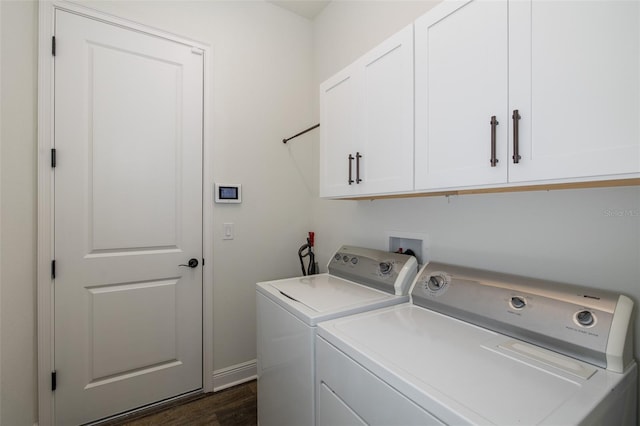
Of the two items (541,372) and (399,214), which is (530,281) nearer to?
(541,372)

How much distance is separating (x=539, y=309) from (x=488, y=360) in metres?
0.27

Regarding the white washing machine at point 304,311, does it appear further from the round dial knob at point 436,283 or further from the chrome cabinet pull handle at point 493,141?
the chrome cabinet pull handle at point 493,141

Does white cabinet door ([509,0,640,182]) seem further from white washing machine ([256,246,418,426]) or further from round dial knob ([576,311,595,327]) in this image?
white washing machine ([256,246,418,426])

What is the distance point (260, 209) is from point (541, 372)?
197 centimetres

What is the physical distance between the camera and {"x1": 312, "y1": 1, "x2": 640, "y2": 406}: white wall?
0.97m

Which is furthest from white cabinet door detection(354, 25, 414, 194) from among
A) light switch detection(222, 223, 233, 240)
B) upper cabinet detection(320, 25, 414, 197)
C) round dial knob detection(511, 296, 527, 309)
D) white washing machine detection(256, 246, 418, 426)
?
light switch detection(222, 223, 233, 240)

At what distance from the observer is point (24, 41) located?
5.20 feet

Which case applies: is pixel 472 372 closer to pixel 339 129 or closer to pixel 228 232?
pixel 339 129

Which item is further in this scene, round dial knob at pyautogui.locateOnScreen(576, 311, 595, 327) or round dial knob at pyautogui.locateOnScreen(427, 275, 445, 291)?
round dial knob at pyautogui.locateOnScreen(427, 275, 445, 291)

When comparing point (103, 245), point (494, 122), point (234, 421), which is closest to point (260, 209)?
point (103, 245)

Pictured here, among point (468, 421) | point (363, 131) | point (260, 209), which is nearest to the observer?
point (468, 421)

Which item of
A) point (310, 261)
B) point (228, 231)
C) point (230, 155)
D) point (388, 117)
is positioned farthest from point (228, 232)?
point (388, 117)

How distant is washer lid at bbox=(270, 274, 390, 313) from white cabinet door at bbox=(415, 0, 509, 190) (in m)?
0.62

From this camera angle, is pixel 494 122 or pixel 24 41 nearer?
pixel 494 122
